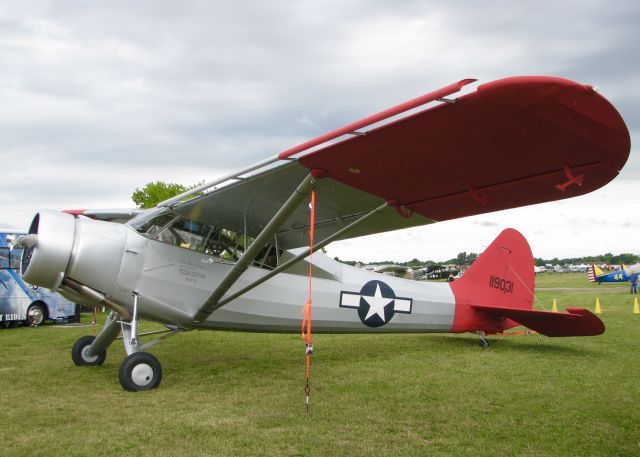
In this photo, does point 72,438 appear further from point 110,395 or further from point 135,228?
point 135,228

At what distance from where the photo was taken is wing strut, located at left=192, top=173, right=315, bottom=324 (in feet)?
15.7

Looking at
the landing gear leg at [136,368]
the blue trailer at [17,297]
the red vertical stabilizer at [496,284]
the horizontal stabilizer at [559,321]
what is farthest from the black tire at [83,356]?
the blue trailer at [17,297]

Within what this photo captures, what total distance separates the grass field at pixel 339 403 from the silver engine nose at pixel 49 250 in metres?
1.35

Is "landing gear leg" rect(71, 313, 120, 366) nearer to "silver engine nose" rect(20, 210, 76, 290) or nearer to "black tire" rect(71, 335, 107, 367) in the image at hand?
"black tire" rect(71, 335, 107, 367)

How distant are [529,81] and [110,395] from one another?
5312mm

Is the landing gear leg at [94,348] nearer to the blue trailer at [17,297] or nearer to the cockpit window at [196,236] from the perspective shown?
the cockpit window at [196,236]

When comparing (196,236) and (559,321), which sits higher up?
(196,236)

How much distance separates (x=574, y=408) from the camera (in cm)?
518

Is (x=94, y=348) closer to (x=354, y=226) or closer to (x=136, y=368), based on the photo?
(x=136, y=368)

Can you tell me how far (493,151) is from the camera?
376 cm

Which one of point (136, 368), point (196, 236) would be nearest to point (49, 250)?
point (136, 368)

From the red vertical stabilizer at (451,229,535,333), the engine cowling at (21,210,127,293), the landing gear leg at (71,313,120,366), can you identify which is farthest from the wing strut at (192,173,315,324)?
the red vertical stabilizer at (451,229,535,333)

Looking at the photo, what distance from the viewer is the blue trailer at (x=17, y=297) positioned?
46.8 feet

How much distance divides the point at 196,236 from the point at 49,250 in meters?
1.88
